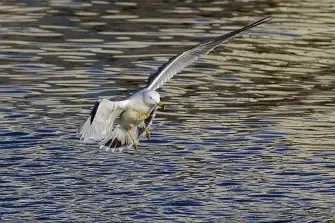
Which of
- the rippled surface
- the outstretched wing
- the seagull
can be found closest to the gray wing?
the seagull

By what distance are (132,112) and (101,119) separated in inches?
20.3

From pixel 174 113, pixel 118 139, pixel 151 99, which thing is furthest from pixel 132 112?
pixel 174 113

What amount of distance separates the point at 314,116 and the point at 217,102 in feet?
4.95

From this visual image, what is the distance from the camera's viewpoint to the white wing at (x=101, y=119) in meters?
10.5

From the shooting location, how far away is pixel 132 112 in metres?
11.2

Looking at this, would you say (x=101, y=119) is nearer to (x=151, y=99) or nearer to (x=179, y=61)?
(x=151, y=99)

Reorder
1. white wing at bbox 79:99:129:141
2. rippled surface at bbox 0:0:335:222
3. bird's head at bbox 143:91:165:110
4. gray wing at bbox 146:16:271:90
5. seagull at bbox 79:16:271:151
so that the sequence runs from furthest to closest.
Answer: gray wing at bbox 146:16:271:90 < rippled surface at bbox 0:0:335:222 < bird's head at bbox 143:91:165:110 < seagull at bbox 79:16:271:151 < white wing at bbox 79:99:129:141

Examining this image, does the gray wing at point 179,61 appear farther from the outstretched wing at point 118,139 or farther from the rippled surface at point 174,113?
the rippled surface at point 174,113

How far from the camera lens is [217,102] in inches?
612

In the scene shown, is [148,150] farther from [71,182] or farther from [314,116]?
[314,116]

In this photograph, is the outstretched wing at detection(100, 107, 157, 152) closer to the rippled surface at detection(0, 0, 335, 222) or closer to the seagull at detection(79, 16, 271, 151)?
the seagull at detection(79, 16, 271, 151)

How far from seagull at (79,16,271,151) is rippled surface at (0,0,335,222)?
0.50m

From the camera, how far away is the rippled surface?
36.1 feet

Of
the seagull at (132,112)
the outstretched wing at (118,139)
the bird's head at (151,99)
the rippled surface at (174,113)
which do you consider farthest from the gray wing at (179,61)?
the rippled surface at (174,113)
